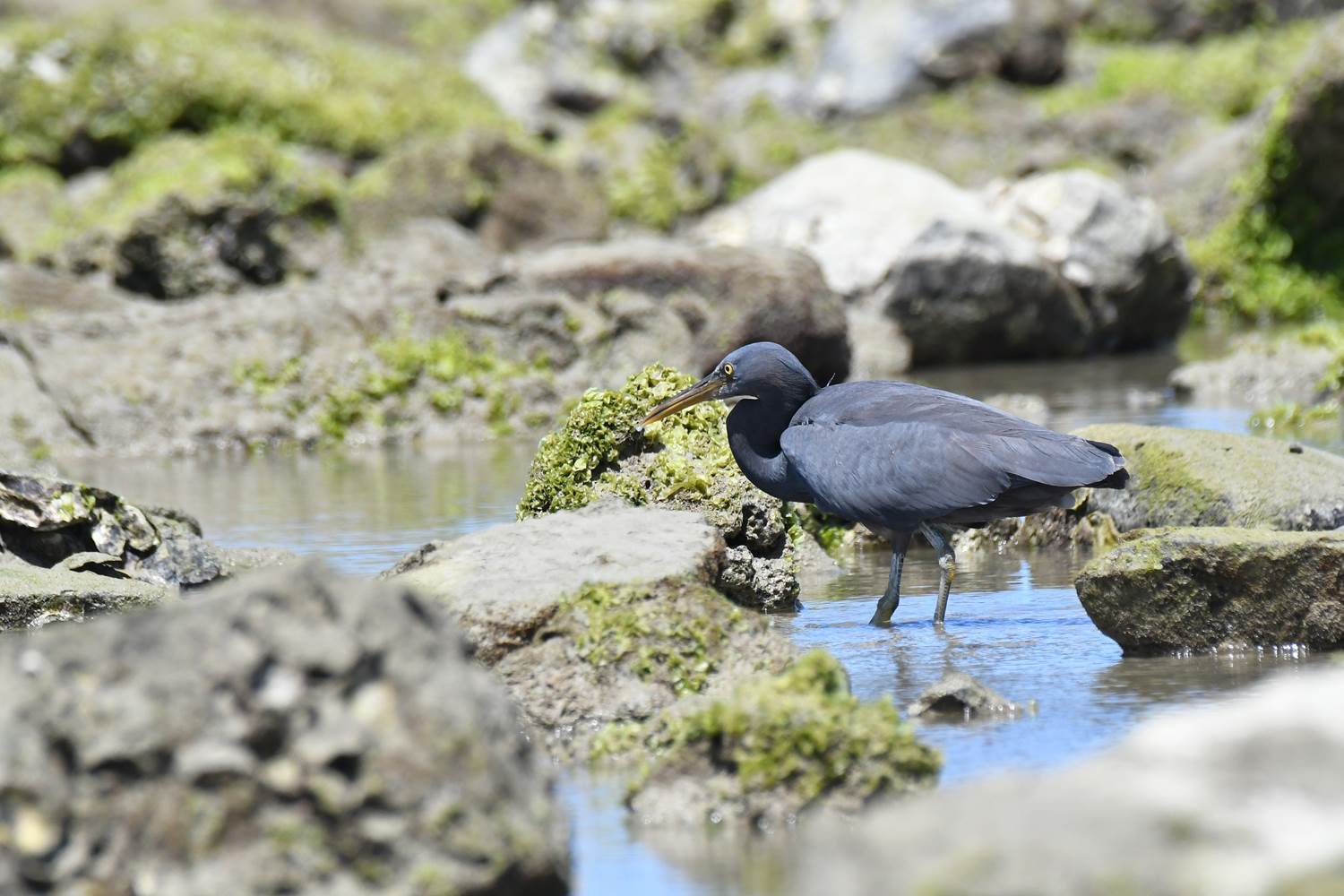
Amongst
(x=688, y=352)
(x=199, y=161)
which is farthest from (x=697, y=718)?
(x=199, y=161)

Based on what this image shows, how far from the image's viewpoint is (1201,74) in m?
32.3

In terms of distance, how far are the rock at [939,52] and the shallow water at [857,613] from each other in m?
16.9

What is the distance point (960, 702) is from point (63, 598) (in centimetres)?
411

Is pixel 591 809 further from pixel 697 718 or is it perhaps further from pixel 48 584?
pixel 48 584

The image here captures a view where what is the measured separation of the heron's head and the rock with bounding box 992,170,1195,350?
1213 centimetres

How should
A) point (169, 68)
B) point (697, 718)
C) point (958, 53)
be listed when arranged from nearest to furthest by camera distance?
point (697, 718)
point (169, 68)
point (958, 53)

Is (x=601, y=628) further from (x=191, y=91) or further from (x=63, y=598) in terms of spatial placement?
(x=191, y=91)

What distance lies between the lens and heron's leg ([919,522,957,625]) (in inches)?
328

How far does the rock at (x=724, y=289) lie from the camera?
17.2m

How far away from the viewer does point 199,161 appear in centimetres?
2119

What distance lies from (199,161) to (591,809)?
1682 cm

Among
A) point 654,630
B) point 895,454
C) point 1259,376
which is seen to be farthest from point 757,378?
point 1259,376

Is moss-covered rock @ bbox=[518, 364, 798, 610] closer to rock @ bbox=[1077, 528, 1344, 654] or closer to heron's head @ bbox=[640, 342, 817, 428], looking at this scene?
heron's head @ bbox=[640, 342, 817, 428]

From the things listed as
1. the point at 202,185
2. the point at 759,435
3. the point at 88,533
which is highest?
the point at 202,185
